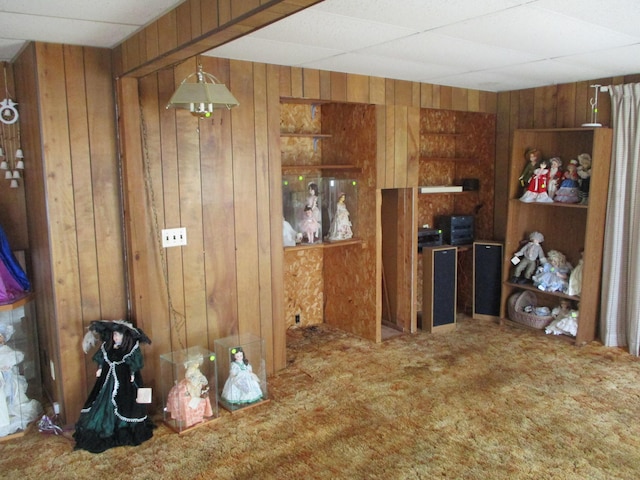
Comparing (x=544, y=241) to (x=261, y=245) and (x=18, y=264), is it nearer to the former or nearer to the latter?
(x=261, y=245)

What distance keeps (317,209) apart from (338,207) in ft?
0.88

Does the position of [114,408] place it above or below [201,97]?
below

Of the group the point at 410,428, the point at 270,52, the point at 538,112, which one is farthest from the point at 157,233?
the point at 538,112

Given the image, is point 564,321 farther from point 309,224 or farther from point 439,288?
point 309,224

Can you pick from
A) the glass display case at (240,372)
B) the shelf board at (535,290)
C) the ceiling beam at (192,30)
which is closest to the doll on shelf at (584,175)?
the shelf board at (535,290)

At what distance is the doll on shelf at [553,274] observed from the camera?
4598mm

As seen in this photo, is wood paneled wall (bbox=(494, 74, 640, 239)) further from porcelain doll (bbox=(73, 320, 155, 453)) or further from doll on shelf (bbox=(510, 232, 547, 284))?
porcelain doll (bbox=(73, 320, 155, 453))

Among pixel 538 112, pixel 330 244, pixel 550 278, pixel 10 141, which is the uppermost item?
pixel 538 112

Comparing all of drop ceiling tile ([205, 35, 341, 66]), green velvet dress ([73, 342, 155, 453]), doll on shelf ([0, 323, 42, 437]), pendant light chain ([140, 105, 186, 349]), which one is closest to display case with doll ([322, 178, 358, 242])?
drop ceiling tile ([205, 35, 341, 66])

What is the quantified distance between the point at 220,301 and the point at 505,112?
332 cm

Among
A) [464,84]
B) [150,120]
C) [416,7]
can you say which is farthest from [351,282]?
[416,7]

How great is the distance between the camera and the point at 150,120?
318 cm

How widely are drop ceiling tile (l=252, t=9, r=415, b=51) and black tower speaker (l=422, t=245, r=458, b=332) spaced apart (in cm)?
222

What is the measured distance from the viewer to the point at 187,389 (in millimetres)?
3102
